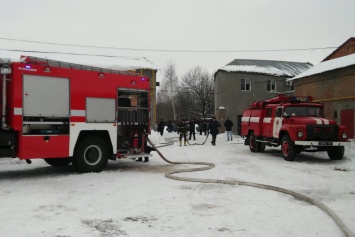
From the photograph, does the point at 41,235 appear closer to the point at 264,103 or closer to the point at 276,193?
the point at 276,193

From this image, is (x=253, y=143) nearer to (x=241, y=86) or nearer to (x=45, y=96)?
(x=45, y=96)

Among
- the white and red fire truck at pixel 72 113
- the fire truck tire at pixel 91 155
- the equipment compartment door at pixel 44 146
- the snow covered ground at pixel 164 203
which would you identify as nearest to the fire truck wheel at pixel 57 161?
the white and red fire truck at pixel 72 113

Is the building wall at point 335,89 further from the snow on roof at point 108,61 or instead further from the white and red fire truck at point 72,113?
the snow on roof at point 108,61

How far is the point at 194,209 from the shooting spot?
6461 mm

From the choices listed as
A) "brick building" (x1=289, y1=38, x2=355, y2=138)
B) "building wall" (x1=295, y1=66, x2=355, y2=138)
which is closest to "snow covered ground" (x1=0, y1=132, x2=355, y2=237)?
"brick building" (x1=289, y1=38, x2=355, y2=138)

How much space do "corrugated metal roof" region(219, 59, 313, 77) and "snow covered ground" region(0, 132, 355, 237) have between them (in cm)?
2904

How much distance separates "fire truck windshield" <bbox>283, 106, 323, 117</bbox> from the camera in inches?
579

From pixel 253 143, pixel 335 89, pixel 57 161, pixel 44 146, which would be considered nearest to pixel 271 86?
pixel 335 89

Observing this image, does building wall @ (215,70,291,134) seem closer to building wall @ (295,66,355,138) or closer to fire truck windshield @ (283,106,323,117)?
building wall @ (295,66,355,138)

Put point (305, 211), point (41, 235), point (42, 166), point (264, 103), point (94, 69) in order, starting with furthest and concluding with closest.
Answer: point (264, 103) < point (42, 166) < point (94, 69) < point (305, 211) < point (41, 235)

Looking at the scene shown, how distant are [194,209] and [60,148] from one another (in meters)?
4.89

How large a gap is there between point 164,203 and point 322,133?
8.77 m

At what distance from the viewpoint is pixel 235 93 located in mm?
39250

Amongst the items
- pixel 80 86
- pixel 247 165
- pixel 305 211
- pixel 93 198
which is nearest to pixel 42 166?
pixel 80 86
